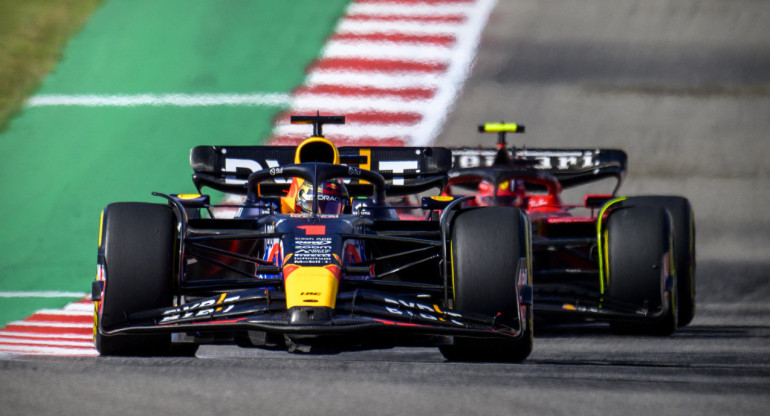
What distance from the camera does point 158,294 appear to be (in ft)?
24.2

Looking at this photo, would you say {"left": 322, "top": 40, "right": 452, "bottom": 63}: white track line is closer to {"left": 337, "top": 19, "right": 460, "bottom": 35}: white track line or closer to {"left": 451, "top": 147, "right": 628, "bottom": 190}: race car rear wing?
{"left": 337, "top": 19, "right": 460, "bottom": 35}: white track line

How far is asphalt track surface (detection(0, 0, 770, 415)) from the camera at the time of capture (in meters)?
5.25

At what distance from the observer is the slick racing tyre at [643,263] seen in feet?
31.9

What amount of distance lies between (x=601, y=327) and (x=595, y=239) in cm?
144

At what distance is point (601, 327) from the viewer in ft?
38.0

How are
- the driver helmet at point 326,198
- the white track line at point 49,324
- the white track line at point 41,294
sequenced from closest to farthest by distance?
the driver helmet at point 326,198
the white track line at point 49,324
the white track line at point 41,294


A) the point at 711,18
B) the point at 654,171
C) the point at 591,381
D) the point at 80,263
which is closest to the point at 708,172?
the point at 654,171

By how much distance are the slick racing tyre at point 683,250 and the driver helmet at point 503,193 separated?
190cm

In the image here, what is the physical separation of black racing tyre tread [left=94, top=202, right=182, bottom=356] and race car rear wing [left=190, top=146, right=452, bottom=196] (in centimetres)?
276

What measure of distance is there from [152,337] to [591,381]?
2.89 metres

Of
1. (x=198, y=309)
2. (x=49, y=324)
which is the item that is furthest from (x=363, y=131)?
(x=198, y=309)

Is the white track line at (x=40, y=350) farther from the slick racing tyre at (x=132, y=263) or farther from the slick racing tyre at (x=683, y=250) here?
the slick racing tyre at (x=683, y=250)

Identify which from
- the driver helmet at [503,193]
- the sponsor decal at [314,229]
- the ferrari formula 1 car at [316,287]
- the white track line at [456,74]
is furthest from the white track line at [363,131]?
the sponsor decal at [314,229]

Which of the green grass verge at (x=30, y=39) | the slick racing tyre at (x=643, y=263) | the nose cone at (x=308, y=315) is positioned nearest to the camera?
the nose cone at (x=308, y=315)
